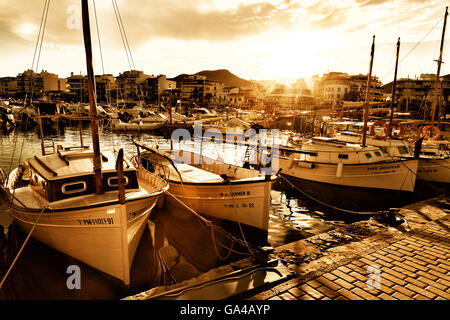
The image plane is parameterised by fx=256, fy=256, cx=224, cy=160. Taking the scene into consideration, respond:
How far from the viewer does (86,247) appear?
7727 millimetres

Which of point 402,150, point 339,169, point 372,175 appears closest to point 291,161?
point 339,169

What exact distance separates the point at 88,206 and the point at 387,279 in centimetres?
791

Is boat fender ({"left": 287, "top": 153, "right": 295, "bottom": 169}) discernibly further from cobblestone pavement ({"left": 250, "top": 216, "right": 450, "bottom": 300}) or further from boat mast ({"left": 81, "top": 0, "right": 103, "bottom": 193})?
boat mast ({"left": 81, "top": 0, "right": 103, "bottom": 193})

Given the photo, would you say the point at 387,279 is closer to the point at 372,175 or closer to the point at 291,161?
the point at 372,175

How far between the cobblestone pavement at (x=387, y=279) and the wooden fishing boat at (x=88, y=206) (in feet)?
14.2

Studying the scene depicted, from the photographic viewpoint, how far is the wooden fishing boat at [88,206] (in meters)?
7.32

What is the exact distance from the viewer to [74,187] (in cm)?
875

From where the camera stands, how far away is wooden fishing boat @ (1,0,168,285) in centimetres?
732

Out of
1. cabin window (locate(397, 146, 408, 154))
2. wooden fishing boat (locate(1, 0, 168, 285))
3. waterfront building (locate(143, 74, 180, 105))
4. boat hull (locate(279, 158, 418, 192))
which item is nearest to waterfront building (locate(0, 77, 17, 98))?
waterfront building (locate(143, 74, 180, 105))

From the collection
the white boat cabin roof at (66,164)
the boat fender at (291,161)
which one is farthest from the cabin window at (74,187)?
the boat fender at (291,161)

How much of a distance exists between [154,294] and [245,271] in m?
2.20

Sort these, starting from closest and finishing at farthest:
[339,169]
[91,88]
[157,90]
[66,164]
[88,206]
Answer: [88,206] < [91,88] < [66,164] < [339,169] < [157,90]

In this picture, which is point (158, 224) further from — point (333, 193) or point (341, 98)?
point (341, 98)

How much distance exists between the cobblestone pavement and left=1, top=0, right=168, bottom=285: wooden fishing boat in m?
4.33
